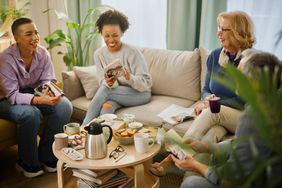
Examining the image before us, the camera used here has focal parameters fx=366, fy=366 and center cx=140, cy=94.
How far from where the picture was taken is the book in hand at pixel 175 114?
2619 mm

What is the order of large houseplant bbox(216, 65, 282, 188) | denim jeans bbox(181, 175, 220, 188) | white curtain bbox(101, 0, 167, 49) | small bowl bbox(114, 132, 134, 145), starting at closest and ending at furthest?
large houseplant bbox(216, 65, 282, 188) → denim jeans bbox(181, 175, 220, 188) → small bowl bbox(114, 132, 134, 145) → white curtain bbox(101, 0, 167, 49)

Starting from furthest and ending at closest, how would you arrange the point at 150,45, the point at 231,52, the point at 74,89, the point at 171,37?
the point at 150,45 → the point at 171,37 → the point at 74,89 → the point at 231,52

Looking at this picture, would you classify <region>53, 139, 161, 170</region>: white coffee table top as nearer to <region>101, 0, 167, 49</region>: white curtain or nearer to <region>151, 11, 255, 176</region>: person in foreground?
<region>151, 11, 255, 176</region>: person in foreground

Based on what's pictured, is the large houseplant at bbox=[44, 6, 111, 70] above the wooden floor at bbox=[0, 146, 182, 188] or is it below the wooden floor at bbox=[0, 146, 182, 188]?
above

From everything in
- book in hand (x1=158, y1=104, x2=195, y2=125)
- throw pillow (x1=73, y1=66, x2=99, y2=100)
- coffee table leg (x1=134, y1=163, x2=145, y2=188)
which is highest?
throw pillow (x1=73, y1=66, x2=99, y2=100)

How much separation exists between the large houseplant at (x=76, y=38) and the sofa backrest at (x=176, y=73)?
82 cm

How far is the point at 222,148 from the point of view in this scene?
113cm

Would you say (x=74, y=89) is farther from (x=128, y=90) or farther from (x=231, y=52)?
(x=231, y=52)

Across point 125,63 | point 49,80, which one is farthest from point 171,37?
point 49,80

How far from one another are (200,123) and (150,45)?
1545 mm

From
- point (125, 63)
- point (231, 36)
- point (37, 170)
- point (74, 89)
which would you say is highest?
point (231, 36)

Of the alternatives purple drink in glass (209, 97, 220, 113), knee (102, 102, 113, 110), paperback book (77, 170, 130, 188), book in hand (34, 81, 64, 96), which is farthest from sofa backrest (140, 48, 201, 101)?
paperback book (77, 170, 130, 188)

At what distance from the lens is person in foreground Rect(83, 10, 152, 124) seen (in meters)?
2.83

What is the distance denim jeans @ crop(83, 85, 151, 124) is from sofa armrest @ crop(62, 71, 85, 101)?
338mm
